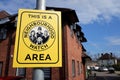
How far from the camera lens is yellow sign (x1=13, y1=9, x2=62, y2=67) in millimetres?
2479

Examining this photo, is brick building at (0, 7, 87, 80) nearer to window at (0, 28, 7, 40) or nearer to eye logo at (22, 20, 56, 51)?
window at (0, 28, 7, 40)

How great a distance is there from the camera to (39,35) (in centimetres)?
252

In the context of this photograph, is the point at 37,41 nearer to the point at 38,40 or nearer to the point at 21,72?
the point at 38,40

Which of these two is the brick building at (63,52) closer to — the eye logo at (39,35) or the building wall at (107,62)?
the eye logo at (39,35)

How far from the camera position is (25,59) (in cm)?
248

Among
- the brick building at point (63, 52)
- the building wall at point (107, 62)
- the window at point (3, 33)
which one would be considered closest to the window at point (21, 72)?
the brick building at point (63, 52)

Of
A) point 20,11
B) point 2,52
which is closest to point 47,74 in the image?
point 2,52

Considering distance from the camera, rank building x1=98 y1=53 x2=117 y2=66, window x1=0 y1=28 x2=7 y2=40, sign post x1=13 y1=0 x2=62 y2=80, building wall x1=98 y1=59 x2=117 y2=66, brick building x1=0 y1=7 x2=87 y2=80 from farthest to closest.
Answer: building x1=98 y1=53 x2=117 y2=66 → building wall x1=98 y1=59 x2=117 y2=66 → window x1=0 y1=28 x2=7 y2=40 → brick building x1=0 y1=7 x2=87 y2=80 → sign post x1=13 y1=0 x2=62 y2=80

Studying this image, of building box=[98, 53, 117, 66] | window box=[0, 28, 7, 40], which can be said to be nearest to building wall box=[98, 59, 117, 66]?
building box=[98, 53, 117, 66]

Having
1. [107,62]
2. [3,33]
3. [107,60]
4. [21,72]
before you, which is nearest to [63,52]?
[21,72]

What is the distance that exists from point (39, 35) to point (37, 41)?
8 cm

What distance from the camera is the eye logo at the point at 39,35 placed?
8.24 ft

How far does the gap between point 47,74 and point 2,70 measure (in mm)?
4330

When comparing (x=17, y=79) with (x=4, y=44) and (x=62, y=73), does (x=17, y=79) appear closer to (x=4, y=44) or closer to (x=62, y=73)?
(x=62, y=73)
